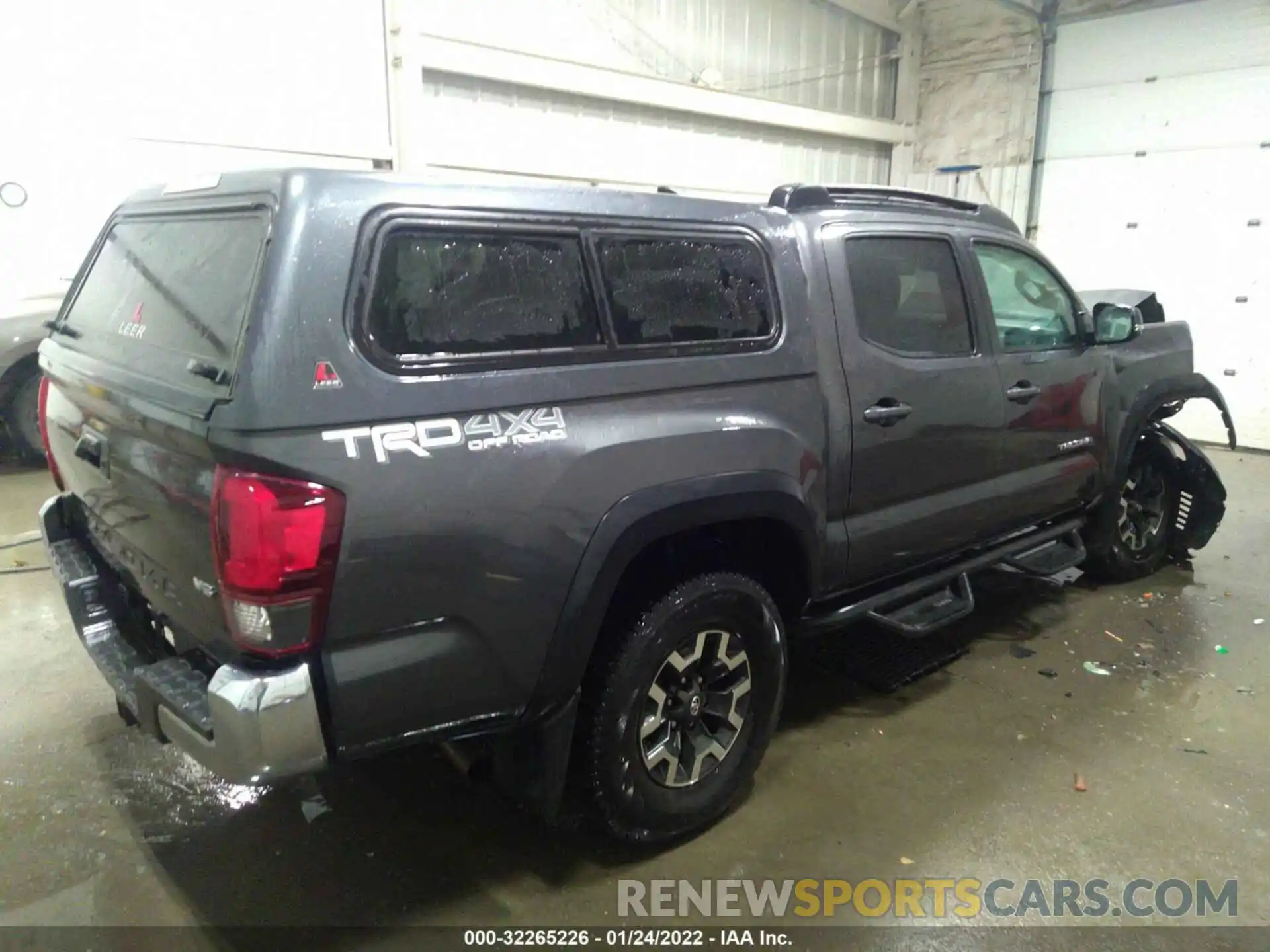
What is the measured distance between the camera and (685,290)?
8.16 feet

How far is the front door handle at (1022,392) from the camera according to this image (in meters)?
3.51

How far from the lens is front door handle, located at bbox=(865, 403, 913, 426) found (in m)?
2.92

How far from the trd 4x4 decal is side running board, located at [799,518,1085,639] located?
136 cm

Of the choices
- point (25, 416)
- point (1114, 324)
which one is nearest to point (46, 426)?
point (1114, 324)

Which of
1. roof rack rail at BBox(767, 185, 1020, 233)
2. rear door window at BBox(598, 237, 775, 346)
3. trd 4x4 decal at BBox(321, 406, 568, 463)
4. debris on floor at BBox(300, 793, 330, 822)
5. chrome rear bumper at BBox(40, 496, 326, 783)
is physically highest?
roof rack rail at BBox(767, 185, 1020, 233)

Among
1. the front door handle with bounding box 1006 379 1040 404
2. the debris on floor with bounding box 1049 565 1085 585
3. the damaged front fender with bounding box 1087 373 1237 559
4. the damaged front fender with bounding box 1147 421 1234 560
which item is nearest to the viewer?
the front door handle with bounding box 1006 379 1040 404

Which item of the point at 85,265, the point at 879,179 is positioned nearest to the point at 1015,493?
the point at 85,265

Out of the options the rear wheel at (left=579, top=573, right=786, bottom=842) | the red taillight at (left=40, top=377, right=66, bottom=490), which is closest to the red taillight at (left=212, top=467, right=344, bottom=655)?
the rear wheel at (left=579, top=573, right=786, bottom=842)

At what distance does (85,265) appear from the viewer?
290 cm

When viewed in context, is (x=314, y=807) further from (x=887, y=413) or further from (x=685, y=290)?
(x=887, y=413)

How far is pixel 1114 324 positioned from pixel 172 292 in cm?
371

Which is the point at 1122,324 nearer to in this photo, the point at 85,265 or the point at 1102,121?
the point at 85,265

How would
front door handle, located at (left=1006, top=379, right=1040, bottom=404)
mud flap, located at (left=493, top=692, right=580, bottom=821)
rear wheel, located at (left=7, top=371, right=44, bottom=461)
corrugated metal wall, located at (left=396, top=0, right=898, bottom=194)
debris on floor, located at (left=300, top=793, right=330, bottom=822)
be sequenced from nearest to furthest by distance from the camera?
mud flap, located at (left=493, top=692, right=580, bottom=821), debris on floor, located at (left=300, top=793, right=330, bottom=822), front door handle, located at (left=1006, top=379, right=1040, bottom=404), rear wheel, located at (left=7, top=371, right=44, bottom=461), corrugated metal wall, located at (left=396, top=0, right=898, bottom=194)

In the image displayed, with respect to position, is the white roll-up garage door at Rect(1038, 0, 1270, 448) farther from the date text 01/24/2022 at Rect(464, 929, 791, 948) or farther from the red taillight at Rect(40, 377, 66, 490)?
the red taillight at Rect(40, 377, 66, 490)
